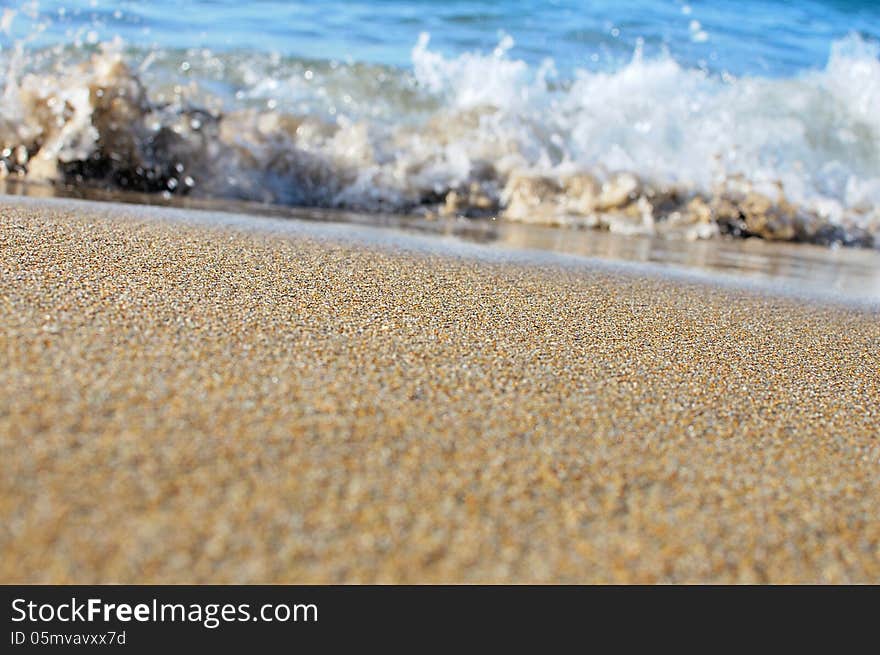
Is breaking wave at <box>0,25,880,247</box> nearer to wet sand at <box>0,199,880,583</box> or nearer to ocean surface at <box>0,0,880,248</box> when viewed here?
ocean surface at <box>0,0,880,248</box>

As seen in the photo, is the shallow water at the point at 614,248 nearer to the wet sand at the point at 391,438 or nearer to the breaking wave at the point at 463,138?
the breaking wave at the point at 463,138

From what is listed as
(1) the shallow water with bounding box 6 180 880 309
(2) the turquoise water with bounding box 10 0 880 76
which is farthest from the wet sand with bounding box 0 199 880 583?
(2) the turquoise water with bounding box 10 0 880 76

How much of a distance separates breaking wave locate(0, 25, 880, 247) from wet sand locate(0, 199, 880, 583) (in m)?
2.63

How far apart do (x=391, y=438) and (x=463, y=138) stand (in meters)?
4.11

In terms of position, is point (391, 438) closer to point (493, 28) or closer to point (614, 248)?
point (614, 248)

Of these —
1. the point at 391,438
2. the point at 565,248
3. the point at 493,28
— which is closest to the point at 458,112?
the point at 493,28

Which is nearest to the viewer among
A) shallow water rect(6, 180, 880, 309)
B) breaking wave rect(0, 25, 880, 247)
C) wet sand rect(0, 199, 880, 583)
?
wet sand rect(0, 199, 880, 583)

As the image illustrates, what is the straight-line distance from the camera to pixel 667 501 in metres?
0.69

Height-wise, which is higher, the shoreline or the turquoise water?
the turquoise water

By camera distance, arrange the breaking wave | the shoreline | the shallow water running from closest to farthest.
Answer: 1. the shoreline
2. the shallow water
3. the breaking wave

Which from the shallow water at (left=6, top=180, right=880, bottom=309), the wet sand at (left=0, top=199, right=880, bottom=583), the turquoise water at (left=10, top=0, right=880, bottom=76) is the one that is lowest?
the shallow water at (left=6, top=180, right=880, bottom=309)

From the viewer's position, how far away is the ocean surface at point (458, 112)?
12.4 ft

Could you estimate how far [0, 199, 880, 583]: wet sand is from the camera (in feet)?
1.80
